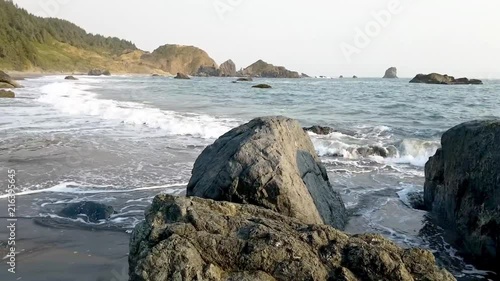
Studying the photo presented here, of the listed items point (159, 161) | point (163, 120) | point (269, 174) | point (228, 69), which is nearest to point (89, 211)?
point (269, 174)

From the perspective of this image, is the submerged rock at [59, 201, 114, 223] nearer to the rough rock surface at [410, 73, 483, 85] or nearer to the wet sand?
the wet sand

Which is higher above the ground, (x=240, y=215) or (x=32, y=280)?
(x=240, y=215)

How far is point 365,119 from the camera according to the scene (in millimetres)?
20828

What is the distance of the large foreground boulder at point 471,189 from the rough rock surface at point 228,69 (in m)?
147

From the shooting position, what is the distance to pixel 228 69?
154875 mm

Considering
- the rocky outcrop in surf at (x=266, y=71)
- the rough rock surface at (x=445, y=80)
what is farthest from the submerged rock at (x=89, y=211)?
the rocky outcrop in surf at (x=266, y=71)

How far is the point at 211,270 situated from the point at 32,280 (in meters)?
2.28

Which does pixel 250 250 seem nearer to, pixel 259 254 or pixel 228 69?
pixel 259 254

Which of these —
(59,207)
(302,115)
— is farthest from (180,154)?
(302,115)

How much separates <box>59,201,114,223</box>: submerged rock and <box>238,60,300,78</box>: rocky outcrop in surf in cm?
13809

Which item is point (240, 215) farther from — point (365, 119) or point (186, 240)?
point (365, 119)

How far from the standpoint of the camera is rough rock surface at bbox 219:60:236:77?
501 ft

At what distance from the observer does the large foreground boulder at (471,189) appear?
533 cm

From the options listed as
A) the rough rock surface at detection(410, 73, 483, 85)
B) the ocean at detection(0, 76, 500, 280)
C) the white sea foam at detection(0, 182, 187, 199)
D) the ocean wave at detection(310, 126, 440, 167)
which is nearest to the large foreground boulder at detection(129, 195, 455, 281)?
the ocean at detection(0, 76, 500, 280)
